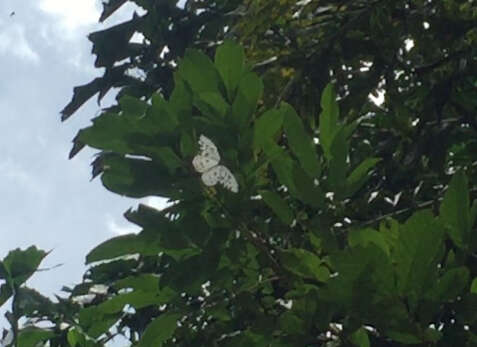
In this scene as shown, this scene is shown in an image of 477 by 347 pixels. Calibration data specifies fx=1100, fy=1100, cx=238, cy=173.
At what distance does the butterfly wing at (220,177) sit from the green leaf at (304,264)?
0.19 meters

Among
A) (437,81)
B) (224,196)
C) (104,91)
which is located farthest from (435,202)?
(104,91)

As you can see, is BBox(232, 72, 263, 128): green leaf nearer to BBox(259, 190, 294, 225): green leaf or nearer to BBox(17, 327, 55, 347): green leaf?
BBox(259, 190, 294, 225): green leaf

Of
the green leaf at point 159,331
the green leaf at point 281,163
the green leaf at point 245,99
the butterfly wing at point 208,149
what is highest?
the green leaf at point 245,99

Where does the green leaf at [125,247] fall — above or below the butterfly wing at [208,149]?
below

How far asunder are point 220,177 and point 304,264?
0.86 ft

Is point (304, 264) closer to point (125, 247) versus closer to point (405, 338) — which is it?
point (405, 338)

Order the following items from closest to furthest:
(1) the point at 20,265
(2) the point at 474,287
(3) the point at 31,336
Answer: (2) the point at 474,287
(1) the point at 20,265
(3) the point at 31,336

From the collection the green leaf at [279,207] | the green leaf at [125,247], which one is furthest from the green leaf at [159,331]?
the green leaf at [279,207]

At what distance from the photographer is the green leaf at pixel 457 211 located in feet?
7.28

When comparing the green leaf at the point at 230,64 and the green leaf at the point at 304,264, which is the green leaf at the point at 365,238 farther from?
the green leaf at the point at 230,64

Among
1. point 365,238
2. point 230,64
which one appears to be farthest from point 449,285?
point 230,64

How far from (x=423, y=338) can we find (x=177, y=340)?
1.02 m

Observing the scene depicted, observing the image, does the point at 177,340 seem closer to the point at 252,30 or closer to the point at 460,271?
the point at 460,271

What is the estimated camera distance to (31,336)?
3.45m
